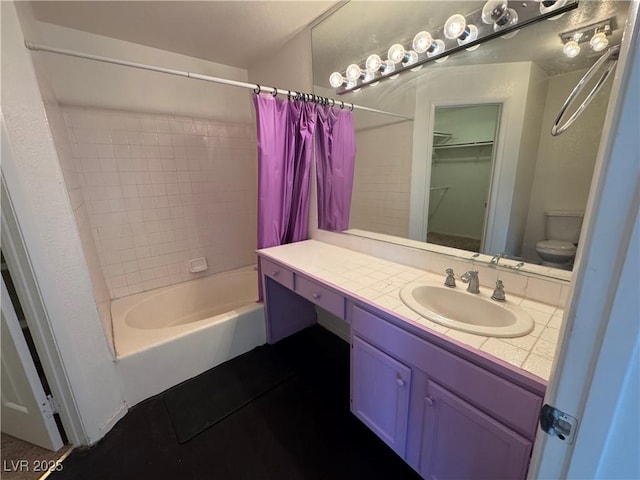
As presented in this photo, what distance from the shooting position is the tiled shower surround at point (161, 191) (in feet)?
6.62

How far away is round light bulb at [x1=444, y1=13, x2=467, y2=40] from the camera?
121cm

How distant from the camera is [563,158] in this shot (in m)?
1.02

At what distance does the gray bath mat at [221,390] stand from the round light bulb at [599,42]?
2164 mm

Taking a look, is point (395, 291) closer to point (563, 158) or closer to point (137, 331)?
point (563, 158)

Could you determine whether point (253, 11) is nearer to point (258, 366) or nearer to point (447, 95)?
point (447, 95)

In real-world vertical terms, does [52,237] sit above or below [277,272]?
above

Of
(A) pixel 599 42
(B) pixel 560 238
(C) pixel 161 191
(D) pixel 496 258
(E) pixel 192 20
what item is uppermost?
(E) pixel 192 20

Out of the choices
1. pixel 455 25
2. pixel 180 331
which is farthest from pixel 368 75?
pixel 180 331

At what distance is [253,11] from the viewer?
1.67 m

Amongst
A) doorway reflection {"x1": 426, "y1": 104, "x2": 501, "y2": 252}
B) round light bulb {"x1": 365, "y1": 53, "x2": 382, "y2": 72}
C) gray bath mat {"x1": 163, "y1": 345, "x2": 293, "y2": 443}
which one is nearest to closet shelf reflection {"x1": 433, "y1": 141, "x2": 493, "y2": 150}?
doorway reflection {"x1": 426, "y1": 104, "x2": 501, "y2": 252}

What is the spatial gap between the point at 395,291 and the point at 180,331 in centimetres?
138

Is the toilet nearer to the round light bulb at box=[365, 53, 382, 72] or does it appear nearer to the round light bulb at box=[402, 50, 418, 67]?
the round light bulb at box=[402, 50, 418, 67]

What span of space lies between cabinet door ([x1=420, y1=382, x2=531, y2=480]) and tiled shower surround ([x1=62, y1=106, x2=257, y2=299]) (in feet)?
7.45

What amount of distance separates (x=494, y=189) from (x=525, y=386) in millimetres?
868
